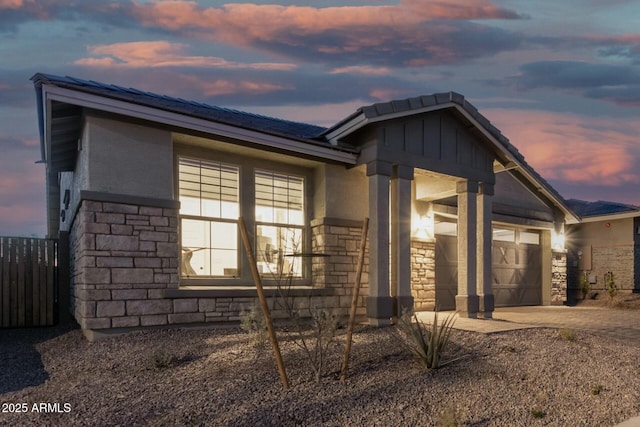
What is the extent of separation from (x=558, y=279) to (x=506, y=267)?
2.78 meters

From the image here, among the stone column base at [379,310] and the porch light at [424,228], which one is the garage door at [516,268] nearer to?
the porch light at [424,228]

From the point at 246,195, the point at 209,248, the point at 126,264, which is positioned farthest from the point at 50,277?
the point at 246,195

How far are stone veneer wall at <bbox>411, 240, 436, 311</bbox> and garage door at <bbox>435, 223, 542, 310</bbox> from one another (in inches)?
11.4

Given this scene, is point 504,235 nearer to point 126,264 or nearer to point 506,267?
point 506,267

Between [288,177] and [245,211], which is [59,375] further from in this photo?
[288,177]

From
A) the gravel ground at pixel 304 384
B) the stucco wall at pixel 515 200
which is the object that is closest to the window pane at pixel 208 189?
the gravel ground at pixel 304 384

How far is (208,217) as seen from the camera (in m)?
8.92

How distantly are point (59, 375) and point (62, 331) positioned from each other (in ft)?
10.7

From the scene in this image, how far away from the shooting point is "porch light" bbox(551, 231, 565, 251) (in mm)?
16892

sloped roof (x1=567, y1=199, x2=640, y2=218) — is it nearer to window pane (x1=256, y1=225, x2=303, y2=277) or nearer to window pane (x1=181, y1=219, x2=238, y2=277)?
window pane (x1=256, y1=225, x2=303, y2=277)

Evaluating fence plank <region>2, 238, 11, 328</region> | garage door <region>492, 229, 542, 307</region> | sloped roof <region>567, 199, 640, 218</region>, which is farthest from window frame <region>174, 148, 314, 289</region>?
sloped roof <region>567, 199, 640, 218</region>

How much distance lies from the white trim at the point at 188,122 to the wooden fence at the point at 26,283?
4.50 m

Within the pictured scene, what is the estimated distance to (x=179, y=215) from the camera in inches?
337

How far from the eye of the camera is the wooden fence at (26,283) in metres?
9.82
